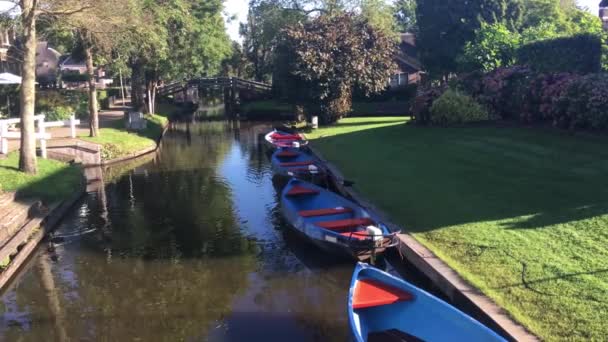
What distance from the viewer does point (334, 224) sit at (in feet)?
43.9

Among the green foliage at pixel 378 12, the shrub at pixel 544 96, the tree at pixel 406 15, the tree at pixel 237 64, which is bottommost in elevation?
the shrub at pixel 544 96

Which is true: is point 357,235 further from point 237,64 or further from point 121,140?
point 237,64

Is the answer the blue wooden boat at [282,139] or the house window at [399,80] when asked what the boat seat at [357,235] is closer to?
the blue wooden boat at [282,139]

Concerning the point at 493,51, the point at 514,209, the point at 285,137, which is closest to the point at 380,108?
the point at 493,51

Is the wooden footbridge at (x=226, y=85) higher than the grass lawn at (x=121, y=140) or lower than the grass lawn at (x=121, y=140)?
higher

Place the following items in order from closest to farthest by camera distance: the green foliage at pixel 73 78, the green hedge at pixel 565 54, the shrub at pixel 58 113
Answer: the green hedge at pixel 565 54
the shrub at pixel 58 113
the green foliage at pixel 73 78

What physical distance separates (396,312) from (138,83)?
40.4 metres

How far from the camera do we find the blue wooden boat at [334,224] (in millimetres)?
11922

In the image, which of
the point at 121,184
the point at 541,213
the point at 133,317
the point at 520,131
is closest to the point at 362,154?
the point at 520,131

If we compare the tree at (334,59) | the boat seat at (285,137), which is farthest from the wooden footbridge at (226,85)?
the boat seat at (285,137)

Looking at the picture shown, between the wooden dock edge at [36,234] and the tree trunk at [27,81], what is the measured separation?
2099 mm

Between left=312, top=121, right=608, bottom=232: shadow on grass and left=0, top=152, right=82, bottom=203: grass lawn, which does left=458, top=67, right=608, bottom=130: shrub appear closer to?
left=312, top=121, right=608, bottom=232: shadow on grass

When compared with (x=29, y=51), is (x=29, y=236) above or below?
below

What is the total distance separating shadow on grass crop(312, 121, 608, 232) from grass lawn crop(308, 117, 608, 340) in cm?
3
